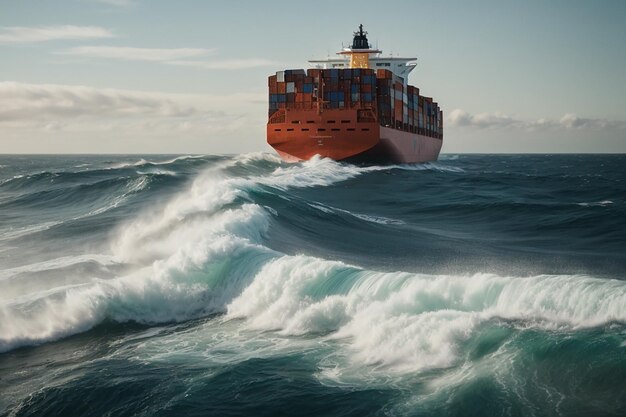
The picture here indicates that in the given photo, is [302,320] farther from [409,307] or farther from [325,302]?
[409,307]

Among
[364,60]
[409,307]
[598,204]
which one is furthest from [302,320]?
[364,60]

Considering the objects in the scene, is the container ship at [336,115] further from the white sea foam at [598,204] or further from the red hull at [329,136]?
the white sea foam at [598,204]

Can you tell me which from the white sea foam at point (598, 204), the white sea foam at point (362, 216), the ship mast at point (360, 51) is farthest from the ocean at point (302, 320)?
the ship mast at point (360, 51)

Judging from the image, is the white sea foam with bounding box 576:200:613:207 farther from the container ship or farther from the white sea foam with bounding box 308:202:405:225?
the container ship

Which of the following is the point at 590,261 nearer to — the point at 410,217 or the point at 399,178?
the point at 410,217

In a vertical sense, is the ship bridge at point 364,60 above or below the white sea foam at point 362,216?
above

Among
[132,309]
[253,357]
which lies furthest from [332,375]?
[132,309]
